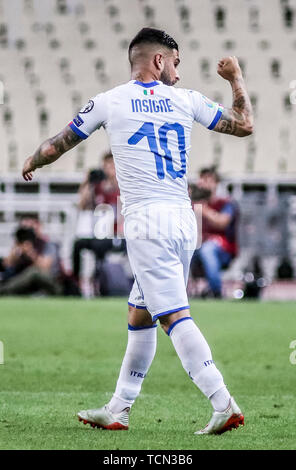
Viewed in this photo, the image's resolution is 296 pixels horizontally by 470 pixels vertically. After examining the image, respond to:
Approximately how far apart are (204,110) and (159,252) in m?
0.70

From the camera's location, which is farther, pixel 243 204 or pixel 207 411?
pixel 243 204

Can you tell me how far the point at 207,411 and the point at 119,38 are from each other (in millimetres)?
32754

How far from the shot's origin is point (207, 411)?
16.5 ft

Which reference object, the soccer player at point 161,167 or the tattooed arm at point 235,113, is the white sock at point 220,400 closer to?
the soccer player at point 161,167

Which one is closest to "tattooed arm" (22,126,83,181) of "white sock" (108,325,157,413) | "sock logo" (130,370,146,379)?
"white sock" (108,325,157,413)

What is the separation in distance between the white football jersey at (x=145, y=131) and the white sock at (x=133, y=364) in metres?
0.63

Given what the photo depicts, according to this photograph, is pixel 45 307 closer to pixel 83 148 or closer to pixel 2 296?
pixel 2 296

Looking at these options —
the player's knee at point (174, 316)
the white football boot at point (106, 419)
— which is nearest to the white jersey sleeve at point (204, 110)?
the player's knee at point (174, 316)

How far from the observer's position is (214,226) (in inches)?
529

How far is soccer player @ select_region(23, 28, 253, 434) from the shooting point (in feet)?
13.6

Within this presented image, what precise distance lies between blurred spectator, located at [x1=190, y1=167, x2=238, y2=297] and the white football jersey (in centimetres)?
912

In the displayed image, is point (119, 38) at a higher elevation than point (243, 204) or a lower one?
higher

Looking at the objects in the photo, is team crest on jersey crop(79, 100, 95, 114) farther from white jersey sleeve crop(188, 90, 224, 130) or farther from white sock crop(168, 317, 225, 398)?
white sock crop(168, 317, 225, 398)

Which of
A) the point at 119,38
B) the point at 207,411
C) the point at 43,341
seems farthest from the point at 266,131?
the point at 207,411
